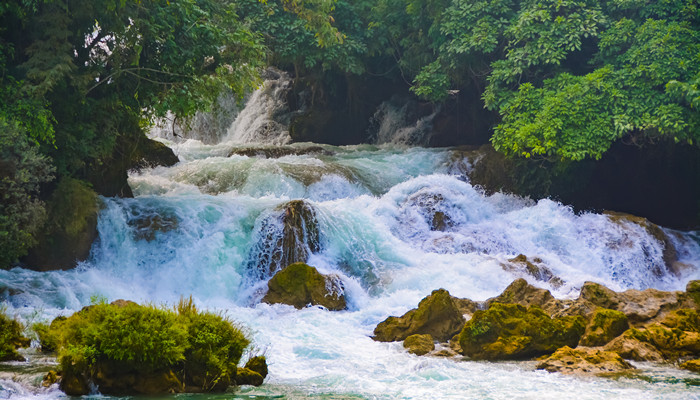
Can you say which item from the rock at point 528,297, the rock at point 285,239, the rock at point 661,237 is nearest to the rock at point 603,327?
the rock at point 528,297

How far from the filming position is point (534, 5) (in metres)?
19.5

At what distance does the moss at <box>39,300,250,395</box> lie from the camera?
658 cm

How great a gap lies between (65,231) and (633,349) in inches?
400

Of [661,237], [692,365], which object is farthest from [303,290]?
[661,237]

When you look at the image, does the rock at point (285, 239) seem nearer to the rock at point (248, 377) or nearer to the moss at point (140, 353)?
the rock at point (248, 377)

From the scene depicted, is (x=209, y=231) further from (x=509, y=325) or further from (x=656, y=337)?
(x=656, y=337)

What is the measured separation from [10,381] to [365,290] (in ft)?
26.8

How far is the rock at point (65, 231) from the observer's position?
13.0 m

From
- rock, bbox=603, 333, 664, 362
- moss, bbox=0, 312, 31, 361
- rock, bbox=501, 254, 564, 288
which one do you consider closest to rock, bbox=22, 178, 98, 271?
moss, bbox=0, 312, 31, 361

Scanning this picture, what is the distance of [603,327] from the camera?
9.35 meters

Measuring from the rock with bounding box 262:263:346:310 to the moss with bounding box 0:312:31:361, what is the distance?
461 centimetres

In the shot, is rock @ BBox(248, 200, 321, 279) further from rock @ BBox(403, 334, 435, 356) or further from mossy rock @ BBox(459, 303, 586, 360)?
mossy rock @ BBox(459, 303, 586, 360)

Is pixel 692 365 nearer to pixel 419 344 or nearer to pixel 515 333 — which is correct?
pixel 515 333

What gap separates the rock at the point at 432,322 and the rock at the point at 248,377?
325cm
